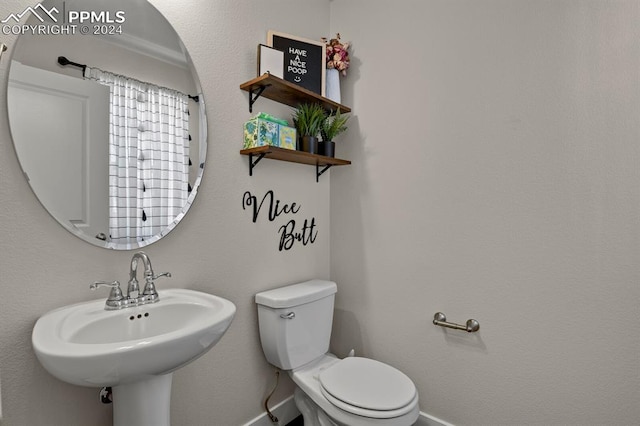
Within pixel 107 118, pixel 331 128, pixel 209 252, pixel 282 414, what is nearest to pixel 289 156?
pixel 331 128

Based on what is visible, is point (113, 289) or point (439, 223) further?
point (439, 223)

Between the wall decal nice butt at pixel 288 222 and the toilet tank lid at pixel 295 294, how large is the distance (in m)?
0.23

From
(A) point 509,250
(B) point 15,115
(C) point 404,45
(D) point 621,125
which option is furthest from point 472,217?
(B) point 15,115

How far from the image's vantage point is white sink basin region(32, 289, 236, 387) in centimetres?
78

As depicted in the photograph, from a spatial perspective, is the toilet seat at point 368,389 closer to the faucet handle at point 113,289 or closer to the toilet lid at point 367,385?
the toilet lid at point 367,385

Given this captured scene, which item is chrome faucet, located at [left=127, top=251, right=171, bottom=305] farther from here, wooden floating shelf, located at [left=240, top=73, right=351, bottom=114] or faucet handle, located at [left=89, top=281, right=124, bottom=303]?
wooden floating shelf, located at [left=240, top=73, right=351, bottom=114]

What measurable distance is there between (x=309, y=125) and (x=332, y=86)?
0.33 m

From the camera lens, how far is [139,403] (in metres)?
1.03

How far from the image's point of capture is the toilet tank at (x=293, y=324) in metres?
1.53

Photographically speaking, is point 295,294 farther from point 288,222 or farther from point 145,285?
point 145,285

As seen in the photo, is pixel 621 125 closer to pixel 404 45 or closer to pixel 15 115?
pixel 404 45

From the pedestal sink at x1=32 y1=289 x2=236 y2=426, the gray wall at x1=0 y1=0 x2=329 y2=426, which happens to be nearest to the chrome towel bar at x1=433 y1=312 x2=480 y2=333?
the gray wall at x1=0 y1=0 x2=329 y2=426

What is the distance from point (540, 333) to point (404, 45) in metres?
1.51

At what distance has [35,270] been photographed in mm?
1029
